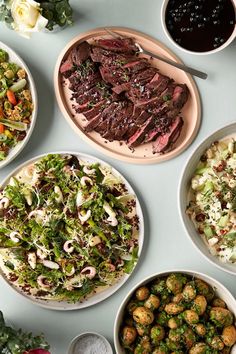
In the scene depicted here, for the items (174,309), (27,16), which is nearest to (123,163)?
(174,309)

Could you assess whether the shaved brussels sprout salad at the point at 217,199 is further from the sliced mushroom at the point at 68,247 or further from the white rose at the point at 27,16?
the white rose at the point at 27,16

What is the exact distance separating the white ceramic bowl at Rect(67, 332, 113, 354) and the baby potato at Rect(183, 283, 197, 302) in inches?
18.5

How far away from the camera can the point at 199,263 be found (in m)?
3.27

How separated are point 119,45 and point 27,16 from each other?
506mm

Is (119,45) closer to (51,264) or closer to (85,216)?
(85,216)

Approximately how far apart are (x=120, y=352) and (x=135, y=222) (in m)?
0.65

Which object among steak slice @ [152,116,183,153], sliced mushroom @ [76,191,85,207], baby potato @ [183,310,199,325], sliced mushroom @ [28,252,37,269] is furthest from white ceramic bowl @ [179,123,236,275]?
sliced mushroom @ [28,252,37,269]

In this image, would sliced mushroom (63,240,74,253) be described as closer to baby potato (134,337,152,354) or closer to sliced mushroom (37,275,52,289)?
sliced mushroom (37,275,52,289)

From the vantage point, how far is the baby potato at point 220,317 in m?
3.06

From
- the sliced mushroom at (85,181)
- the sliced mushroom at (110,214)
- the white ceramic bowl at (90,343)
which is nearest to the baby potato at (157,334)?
the white ceramic bowl at (90,343)

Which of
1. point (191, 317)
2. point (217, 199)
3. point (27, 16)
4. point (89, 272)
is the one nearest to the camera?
point (27, 16)

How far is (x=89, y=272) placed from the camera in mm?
3234

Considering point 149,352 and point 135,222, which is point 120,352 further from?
point 135,222

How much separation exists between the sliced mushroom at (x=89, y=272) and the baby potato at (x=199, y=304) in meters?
0.53
